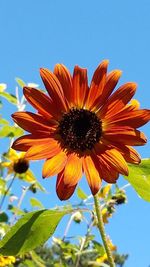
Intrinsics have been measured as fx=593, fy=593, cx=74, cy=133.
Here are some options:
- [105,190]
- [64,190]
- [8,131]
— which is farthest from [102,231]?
[105,190]

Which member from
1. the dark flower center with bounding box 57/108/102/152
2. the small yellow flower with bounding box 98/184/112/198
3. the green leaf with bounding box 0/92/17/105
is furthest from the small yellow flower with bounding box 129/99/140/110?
the small yellow flower with bounding box 98/184/112/198

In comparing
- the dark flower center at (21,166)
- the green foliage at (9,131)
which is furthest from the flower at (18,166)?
the green foliage at (9,131)

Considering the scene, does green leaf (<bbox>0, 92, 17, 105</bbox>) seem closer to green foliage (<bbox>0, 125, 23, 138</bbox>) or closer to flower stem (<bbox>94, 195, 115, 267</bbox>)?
green foliage (<bbox>0, 125, 23, 138</bbox>)

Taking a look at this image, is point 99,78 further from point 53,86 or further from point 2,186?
point 2,186

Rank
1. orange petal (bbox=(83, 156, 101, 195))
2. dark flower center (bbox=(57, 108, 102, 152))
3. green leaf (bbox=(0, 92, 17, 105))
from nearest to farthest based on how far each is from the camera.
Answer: orange petal (bbox=(83, 156, 101, 195)), dark flower center (bbox=(57, 108, 102, 152)), green leaf (bbox=(0, 92, 17, 105))

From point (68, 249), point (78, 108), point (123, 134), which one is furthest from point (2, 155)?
point (123, 134)
